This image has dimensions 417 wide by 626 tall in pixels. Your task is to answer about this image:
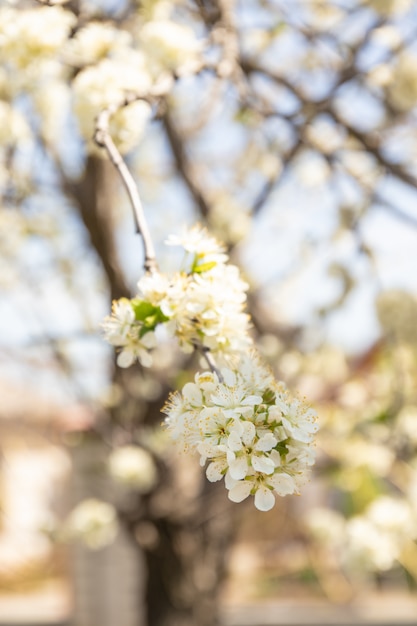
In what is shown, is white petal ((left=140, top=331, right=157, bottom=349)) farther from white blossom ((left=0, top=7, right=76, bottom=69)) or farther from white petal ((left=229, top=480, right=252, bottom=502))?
white blossom ((left=0, top=7, right=76, bottom=69))

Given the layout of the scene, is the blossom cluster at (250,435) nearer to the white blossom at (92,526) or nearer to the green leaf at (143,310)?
the green leaf at (143,310)

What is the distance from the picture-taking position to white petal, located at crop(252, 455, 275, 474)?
37.9 inches

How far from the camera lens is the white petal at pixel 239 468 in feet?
3.18

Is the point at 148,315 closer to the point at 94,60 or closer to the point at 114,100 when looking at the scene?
the point at 114,100

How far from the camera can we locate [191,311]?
4.20ft

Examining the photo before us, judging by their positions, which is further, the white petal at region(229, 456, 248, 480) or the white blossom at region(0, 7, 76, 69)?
the white blossom at region(0, 7, 76, 69)

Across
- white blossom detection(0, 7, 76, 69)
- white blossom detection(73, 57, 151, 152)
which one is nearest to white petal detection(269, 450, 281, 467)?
white blossom detection(73, 57, 151, 152)

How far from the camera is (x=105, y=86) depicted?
1.81 m

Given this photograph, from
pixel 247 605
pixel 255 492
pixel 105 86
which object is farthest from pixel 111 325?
pixel 247 605

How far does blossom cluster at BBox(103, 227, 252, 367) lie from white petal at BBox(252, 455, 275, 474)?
0.34 m

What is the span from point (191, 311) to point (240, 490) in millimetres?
368

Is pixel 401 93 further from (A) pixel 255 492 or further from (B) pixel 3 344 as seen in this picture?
(B) pixel 3 344

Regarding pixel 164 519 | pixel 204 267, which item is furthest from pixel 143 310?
pixel 164 519

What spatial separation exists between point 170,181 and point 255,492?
4.09 m
